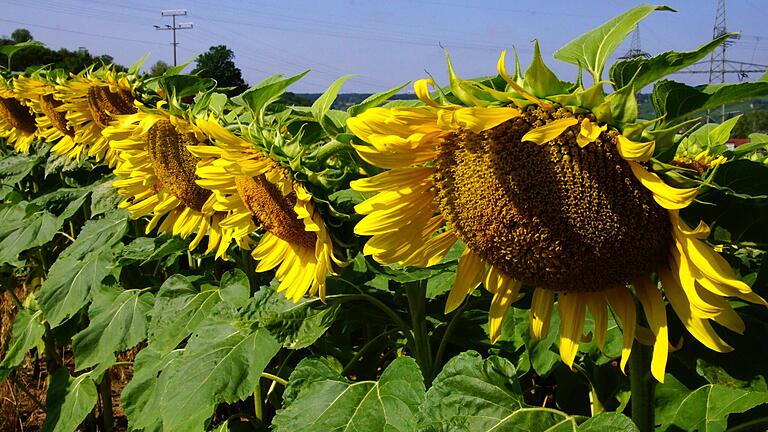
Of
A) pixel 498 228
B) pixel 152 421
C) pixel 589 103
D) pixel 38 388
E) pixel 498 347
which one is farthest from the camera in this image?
pixel 38 388

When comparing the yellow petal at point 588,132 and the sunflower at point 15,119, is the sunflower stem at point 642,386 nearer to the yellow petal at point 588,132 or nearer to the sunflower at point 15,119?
the yellow petal at point 588,132

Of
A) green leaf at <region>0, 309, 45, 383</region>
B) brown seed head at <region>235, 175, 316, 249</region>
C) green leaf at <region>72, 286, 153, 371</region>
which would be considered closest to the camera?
brown seed head at <region>235, 175, 316, 249</region>

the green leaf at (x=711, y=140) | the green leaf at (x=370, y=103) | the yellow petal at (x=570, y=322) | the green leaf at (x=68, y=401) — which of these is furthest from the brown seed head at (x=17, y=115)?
the yellow petal at (x=570, y=322)

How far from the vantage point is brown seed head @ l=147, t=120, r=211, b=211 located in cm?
222

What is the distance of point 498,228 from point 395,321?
2.63 feet

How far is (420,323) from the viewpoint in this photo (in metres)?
1.82

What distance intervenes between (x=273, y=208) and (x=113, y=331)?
1305 mm

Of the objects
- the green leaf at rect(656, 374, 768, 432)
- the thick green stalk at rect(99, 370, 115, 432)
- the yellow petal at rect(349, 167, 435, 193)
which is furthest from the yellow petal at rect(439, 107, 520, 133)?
the thick green stalk at rect(99, 370, 115, 432)

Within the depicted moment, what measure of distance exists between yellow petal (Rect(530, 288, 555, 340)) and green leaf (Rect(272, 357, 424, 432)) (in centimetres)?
35

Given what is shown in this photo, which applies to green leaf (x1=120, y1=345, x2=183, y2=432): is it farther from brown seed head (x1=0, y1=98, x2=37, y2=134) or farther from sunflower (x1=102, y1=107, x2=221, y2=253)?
brown seed head (x1=0, y1=98, x2=37, y2=134)

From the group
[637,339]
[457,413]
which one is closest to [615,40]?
[637,339]

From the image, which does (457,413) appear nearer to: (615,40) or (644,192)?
(644,192)

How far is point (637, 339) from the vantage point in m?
1.15

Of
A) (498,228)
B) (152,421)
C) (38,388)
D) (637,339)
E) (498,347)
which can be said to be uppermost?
(498,228)
